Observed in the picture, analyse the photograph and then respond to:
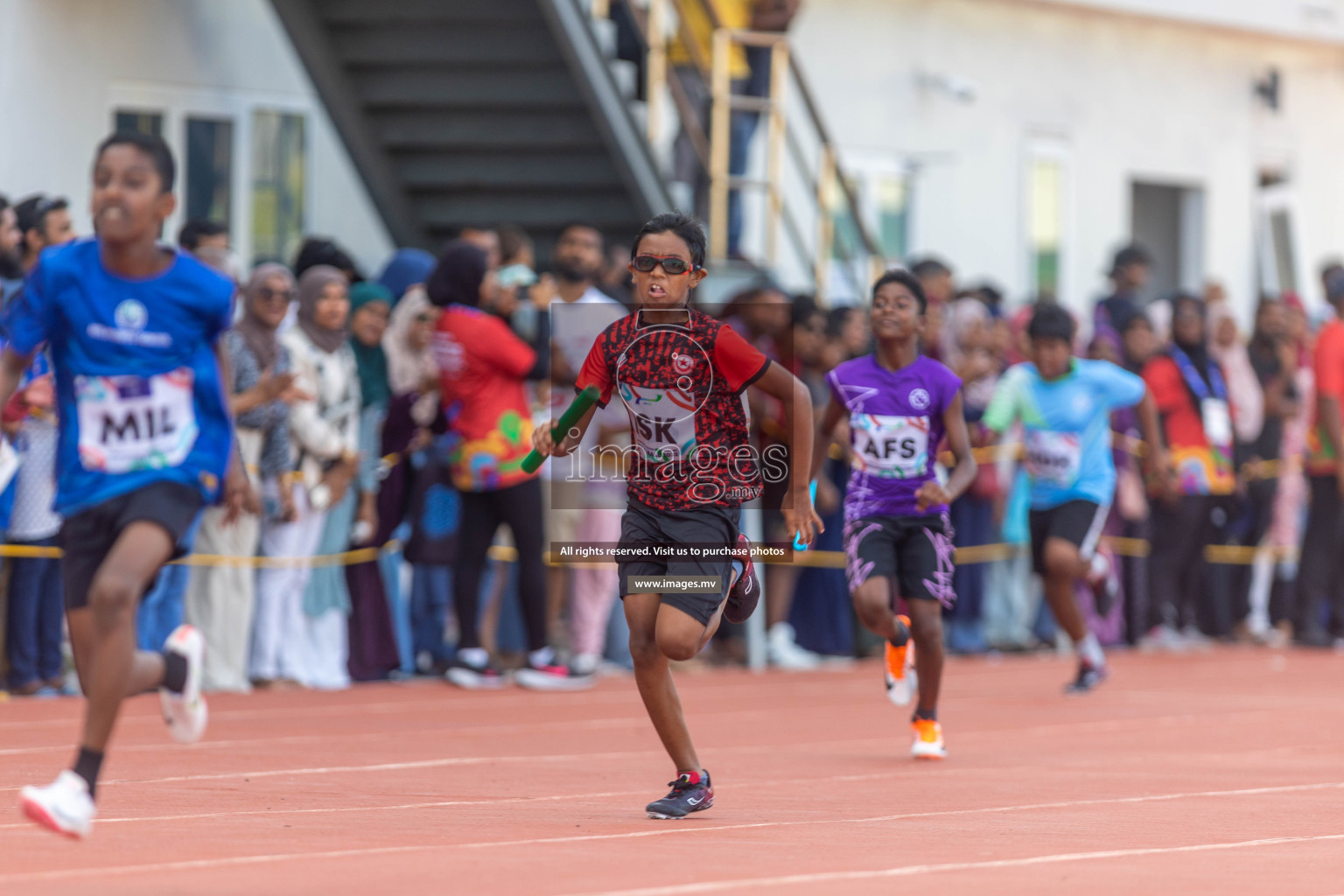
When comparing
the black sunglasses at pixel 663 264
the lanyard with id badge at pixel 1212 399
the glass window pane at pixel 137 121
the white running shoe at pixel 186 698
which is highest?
the glass window pane at pixel 137 121

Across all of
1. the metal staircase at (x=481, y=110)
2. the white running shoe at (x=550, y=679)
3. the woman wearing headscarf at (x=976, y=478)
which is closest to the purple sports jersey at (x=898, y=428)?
the white running shoe at (x=550, y=679)

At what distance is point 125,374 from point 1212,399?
11.6m

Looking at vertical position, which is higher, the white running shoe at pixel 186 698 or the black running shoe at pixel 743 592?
the black running shoe at pixel 743 592

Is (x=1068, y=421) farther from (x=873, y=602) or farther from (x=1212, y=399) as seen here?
(x=1212, y=399)

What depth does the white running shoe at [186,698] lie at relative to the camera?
6.25 meters

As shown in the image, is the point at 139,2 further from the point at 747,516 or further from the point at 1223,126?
the point at 1223,126

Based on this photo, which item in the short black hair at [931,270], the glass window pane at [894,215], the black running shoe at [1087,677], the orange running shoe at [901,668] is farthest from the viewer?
the glass window pane at [894,215]

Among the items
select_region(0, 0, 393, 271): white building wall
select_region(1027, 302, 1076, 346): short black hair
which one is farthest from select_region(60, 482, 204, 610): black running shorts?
select_region(0, 0, 393, 271): white building wall

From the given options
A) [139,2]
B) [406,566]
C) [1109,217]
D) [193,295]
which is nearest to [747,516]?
[406,566]

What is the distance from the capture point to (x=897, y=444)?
9.39m

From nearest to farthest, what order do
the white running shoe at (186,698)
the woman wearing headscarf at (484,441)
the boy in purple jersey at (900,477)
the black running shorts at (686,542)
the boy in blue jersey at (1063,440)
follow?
the white running shoe at (186,698), the black running shorts at (686,542), the boy in purple jersey at (900,477), the boy in blue jersey at (1063,440), the woman wearing headscarf at (484,441)

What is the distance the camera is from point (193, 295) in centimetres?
603

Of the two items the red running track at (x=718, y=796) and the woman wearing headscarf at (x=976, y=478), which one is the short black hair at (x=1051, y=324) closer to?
the red running track at (x=718, y=796)

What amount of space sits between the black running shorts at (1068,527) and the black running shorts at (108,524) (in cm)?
694
